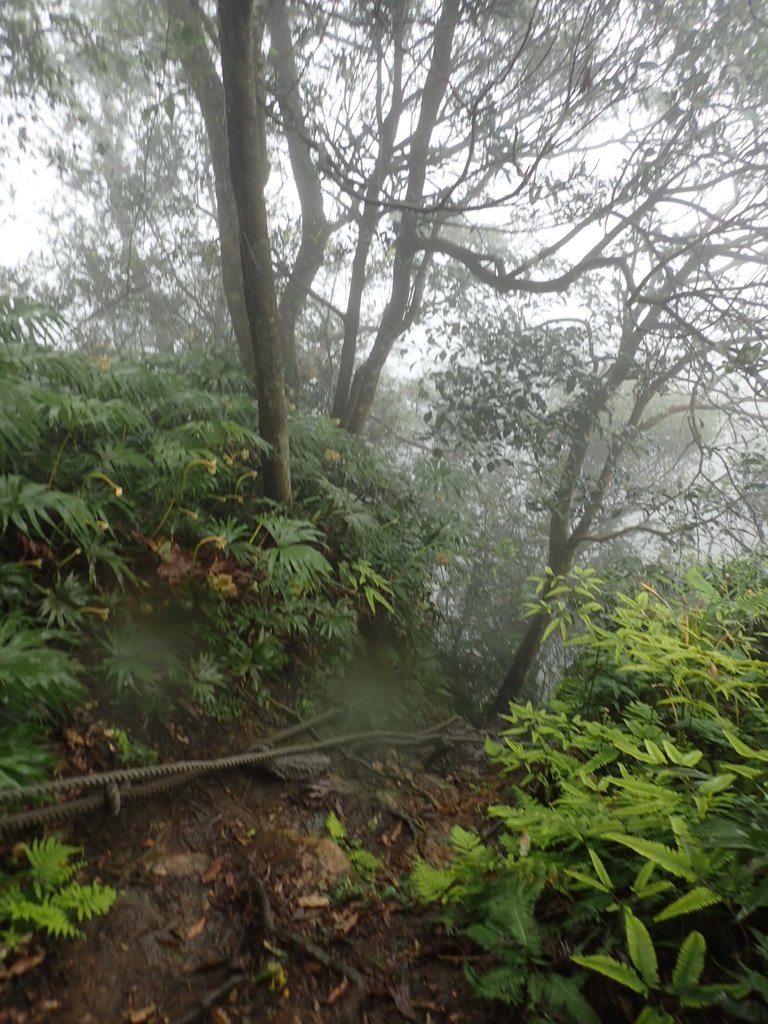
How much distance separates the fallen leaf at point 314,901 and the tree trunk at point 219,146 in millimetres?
4611

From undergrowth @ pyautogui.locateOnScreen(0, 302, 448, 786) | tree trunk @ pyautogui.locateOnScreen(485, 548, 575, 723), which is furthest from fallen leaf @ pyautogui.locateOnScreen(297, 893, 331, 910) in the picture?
tree trunk @ pyautogui.locateOnScreen(485, 548, 575, 723)

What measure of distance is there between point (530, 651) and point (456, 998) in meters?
6.53

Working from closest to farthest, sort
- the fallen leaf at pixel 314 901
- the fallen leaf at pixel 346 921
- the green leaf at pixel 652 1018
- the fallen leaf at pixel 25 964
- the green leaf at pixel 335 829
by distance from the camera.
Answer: the green leaf at pixel 652 1018 → the fallen leaf at pixel 25 964 → the fallen leaf at pixel 346 921 → the fallen leaf at pixel 314 901 → the green leaf at pixel 335 829

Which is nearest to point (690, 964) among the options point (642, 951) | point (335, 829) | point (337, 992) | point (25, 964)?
point (642, 951)

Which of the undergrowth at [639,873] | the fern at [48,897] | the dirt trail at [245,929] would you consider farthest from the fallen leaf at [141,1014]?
the undergrowth at [639,873]

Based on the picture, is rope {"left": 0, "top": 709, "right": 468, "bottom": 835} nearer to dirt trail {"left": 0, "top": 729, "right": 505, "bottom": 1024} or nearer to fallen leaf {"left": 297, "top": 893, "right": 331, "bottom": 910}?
dirt trail {"left": 0, "top": 729, "right": 505, "bottom": 1024}

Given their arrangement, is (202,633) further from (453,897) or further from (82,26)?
(82,26)

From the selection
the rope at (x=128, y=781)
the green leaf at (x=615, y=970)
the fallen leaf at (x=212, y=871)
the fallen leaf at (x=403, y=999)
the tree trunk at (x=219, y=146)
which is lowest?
the fallen leaf at (x=212, y=871)

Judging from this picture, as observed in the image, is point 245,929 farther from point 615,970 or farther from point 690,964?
point 690,964

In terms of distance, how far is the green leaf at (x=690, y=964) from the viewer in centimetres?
140

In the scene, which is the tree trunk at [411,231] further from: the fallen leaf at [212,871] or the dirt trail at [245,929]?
the fallen leaf at [212,871]

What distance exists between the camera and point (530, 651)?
8.20m

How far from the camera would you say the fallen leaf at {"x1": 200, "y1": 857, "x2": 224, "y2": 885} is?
2.64 m

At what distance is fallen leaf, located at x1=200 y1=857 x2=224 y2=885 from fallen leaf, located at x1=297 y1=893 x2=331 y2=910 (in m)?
0.41
